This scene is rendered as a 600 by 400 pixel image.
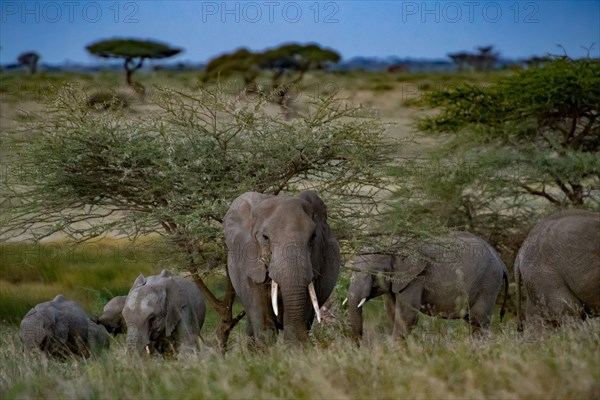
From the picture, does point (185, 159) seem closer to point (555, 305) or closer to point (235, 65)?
point (555, 305)

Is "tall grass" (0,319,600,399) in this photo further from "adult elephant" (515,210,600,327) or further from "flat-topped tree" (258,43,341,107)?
"flat-topped tree" (258,43,341,107)

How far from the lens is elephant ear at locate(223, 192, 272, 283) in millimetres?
11055

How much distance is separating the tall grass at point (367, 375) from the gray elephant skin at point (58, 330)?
5.44 meters

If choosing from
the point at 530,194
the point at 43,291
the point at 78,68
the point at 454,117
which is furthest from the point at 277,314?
the point at 78,68

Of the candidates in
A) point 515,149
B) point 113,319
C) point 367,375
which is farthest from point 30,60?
point 367,375

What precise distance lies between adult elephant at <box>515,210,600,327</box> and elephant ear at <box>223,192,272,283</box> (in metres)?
Answer: 3.39

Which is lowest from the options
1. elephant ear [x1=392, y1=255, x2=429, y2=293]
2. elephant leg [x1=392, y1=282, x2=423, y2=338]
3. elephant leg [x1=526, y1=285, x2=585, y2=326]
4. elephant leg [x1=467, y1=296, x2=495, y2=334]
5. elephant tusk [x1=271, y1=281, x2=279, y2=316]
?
elephant leg [x1=467, y1=296, x2=495, y2=334]

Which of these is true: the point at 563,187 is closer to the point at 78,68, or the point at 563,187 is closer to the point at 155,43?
the point at 155,43

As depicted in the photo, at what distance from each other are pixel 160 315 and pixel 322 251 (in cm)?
230

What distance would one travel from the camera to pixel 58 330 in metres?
14.9

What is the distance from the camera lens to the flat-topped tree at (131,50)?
57.0 metres

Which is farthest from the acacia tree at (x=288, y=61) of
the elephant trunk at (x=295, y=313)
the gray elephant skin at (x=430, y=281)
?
the elephant trunk at (x=295, y=313)

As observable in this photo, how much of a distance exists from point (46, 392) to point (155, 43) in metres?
51.6

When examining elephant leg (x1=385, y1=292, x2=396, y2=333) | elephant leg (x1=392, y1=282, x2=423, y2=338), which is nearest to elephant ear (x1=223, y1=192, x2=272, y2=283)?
elephant leg (x1=392, y1=282, x2=423, y2=338)
